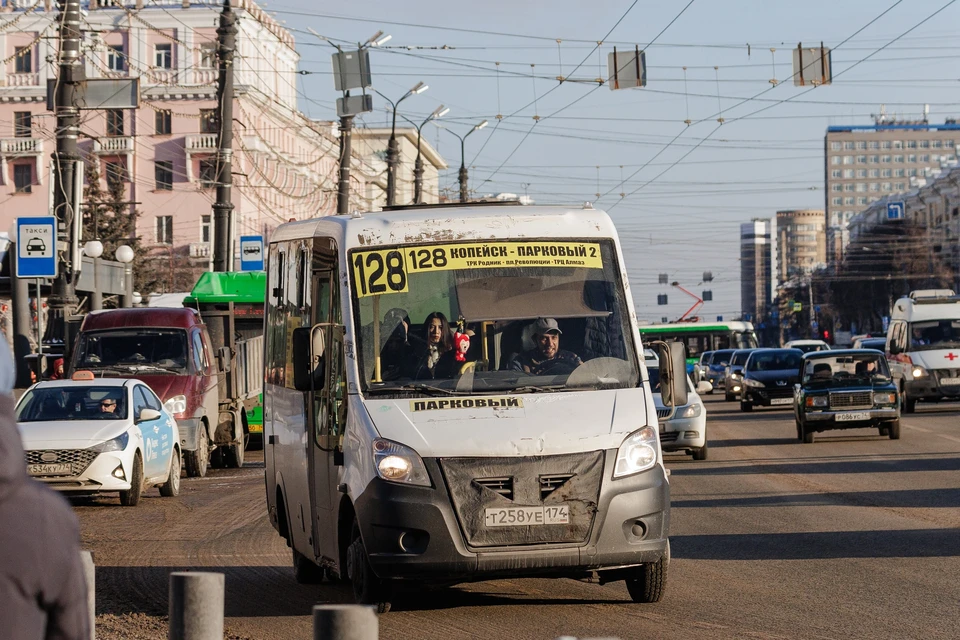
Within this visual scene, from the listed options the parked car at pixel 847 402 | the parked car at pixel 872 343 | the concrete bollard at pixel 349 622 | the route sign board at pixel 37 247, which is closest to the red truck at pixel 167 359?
the route sign board at pixel 37 247

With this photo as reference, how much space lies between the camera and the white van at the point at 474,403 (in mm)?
9125

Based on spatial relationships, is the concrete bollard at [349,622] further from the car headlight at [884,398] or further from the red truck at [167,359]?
the car headlight at [884,398]

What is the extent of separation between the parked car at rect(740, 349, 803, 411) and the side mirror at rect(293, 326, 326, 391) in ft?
118

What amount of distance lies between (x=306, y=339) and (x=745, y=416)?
3337 centimetres

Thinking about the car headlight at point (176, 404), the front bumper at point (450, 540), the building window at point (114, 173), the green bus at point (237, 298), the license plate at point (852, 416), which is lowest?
the license plate at point (852, 416)

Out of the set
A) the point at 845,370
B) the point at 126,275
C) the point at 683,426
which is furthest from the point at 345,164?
the point at 683,426

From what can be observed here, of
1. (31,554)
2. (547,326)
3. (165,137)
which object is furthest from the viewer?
(165,137)

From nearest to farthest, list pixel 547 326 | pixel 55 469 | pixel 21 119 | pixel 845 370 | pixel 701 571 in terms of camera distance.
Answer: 1. pixel 547 326
2. pixel 701 571
3. pixel 55 469
4. pixel 845 370
5. pixel 21 119

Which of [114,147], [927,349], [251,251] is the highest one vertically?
[114,147]

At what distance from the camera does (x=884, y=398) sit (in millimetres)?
28891

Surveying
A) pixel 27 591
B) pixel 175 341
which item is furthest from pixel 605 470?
pixel 175 341

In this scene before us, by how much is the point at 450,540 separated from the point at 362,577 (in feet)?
2.17

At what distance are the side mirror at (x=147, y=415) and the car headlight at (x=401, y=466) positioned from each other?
10.8 metres

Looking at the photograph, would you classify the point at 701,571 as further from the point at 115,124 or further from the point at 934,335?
the point at 115,124
